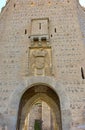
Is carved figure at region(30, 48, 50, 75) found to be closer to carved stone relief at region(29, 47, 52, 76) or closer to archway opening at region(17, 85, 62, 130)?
carved stone relief at region(29, 47, 52, 76)

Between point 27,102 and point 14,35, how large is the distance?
381 centimetres

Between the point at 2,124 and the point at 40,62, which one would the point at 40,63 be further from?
the point at 2,124

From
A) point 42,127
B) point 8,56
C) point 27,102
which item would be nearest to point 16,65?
point 8,56

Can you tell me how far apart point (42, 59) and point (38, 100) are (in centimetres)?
346

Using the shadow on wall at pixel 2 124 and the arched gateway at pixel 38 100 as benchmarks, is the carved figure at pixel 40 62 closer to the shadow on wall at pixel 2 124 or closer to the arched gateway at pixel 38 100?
the arched gateway at pixel 38 100

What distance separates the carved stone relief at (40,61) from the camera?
8.72m

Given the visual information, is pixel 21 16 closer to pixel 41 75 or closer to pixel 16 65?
pixel 16 65

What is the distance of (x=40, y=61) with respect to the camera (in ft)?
29.3

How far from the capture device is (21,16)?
1055 cm

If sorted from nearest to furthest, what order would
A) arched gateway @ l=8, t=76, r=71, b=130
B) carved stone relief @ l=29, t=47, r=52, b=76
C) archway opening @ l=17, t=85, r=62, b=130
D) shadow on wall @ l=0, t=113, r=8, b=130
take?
shadow on wall @ l=0, t=113, r=8, b=130 < arched gateway @ l=8, t=76, r=71, b=130 < carved stone relief @ l=29, t=47, r=52, b=76 < archway opening @ l=17, t=85, r=62, b=130

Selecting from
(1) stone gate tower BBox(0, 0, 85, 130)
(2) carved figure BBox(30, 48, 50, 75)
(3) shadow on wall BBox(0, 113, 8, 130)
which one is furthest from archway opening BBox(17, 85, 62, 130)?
(3) shadow on wall BBox(0, 113, 8, 130)

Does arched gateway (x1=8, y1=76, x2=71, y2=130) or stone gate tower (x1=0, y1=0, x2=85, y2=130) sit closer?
arched gateway (x1=8, y1=76, x2=71, y2=130)

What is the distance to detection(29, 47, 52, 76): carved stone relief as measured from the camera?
28.6 feet

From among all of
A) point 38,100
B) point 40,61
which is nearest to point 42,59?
point 40,61
